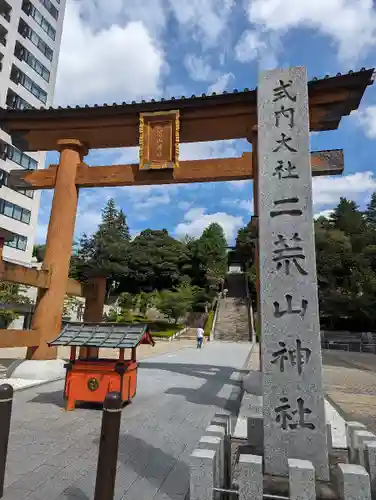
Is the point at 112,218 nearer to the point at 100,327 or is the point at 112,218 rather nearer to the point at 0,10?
the point at 0,10

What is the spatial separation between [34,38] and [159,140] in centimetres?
3320

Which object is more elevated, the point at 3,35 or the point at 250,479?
the point at 3,35

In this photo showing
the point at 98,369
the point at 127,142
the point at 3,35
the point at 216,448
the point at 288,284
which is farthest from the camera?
the point at 3,35

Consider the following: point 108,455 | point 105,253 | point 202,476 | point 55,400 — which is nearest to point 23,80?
point 105,253

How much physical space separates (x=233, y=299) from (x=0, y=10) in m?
39.3

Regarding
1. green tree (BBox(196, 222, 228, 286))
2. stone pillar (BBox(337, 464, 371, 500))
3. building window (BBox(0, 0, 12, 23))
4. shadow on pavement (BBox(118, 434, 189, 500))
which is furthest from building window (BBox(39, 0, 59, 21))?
stone pillar (BBox(337, 464, 371, 500))

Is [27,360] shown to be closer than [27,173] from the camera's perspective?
Yes

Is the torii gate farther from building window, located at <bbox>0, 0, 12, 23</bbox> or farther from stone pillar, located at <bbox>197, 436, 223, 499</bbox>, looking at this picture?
building window, located at <bbox>0, 0, 12, 23</bbox>

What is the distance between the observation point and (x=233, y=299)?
4662 cm

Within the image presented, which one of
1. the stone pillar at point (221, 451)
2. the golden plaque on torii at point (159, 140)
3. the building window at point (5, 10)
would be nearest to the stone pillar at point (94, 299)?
the golden plaque on torii at point (159, 140)

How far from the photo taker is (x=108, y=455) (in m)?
2.76

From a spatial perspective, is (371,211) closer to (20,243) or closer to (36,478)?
(20,243)

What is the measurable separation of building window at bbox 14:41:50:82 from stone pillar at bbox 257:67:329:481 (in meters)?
36.3

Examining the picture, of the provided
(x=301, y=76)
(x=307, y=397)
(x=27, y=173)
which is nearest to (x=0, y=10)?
(x=27, y=173)
